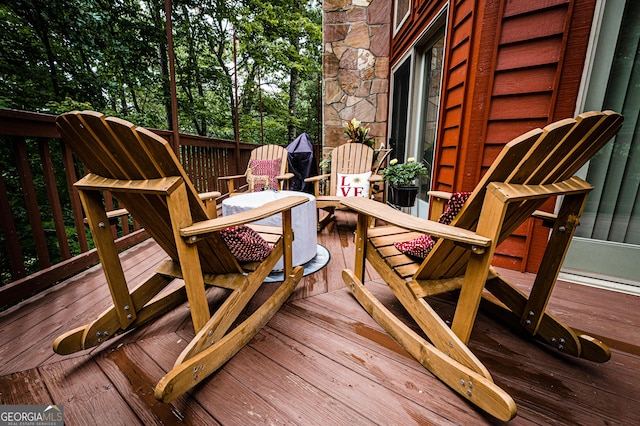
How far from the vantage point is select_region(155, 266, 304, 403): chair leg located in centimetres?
78

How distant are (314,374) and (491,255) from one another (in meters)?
0.77

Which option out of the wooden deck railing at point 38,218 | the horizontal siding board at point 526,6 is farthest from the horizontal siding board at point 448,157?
the wooden deck railing at point 38,218

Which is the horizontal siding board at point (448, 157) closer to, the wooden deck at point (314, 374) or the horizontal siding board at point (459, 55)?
the horizontal siding board at point (459, 55)

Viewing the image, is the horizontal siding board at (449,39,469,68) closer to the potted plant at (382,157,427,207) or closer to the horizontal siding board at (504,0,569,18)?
the horizontal siding board at (504,0,569,18)

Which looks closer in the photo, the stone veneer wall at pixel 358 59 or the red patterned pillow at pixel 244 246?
the red patterned pillow at pixel 244 246

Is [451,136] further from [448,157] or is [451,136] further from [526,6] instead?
[526,6]

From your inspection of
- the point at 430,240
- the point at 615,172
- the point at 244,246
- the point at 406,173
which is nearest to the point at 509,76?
the point at 615,172

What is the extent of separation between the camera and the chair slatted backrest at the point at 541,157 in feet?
2.26

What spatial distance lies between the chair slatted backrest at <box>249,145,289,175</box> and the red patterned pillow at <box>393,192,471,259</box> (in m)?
2.09

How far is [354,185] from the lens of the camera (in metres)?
2.80

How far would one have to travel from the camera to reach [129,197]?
0.93 metres

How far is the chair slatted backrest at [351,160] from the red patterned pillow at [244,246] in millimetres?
1741

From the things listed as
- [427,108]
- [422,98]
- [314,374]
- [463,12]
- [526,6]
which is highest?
[463,12]

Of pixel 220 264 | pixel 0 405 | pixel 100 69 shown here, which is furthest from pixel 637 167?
pixel 100 69
